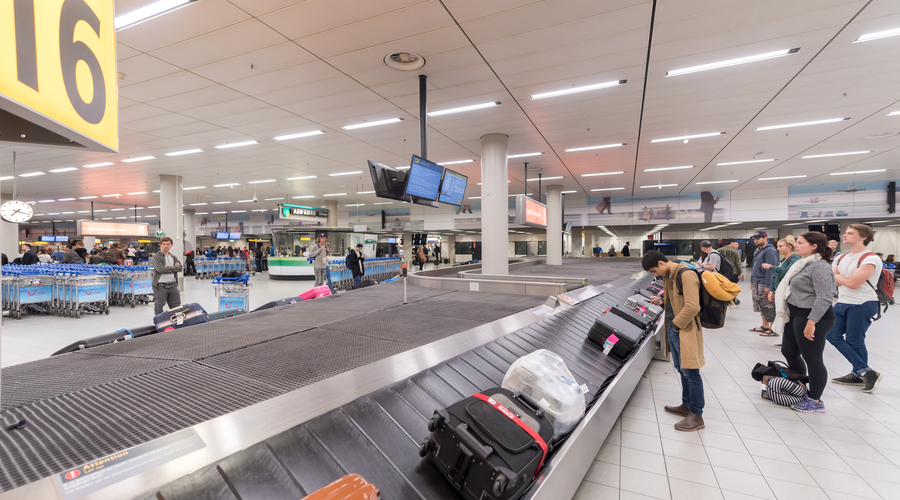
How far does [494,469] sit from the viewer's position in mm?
1476

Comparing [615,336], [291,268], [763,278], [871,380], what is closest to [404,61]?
[615,336]

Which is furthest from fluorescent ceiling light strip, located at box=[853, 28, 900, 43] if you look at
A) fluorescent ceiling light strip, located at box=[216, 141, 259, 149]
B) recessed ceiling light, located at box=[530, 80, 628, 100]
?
fluorescent ceiling light strip, located at box=[216, 141, 259, 149]

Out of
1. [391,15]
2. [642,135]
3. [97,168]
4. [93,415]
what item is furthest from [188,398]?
[97,168]

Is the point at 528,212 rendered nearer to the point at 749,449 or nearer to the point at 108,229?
the point at 749,449

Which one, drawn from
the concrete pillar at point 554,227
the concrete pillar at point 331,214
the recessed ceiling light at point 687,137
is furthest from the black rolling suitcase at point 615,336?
the concrete pillar at point 331,214

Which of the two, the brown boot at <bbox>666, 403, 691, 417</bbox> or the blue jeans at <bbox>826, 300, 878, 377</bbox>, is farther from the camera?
the blue jeans at <bbox>826, 300, 878, 377</bbox>

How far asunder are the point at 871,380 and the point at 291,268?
1648cm

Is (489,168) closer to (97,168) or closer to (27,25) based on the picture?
(27,25)

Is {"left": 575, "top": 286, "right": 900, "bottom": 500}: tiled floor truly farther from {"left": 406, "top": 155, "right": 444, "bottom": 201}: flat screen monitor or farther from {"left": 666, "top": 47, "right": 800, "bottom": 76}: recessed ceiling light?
{"left": 406, "top": 155, "right": 444, "bottom": 201}: flat screen monitor

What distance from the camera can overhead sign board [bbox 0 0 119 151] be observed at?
106 cm

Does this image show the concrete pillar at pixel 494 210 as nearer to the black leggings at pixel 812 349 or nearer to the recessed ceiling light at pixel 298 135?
the recessed ceiling light at pixel 298 135

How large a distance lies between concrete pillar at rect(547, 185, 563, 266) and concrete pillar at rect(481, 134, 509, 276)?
681 cm

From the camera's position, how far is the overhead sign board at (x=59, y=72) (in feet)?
3.48

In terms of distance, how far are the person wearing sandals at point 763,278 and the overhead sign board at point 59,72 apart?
814cm
